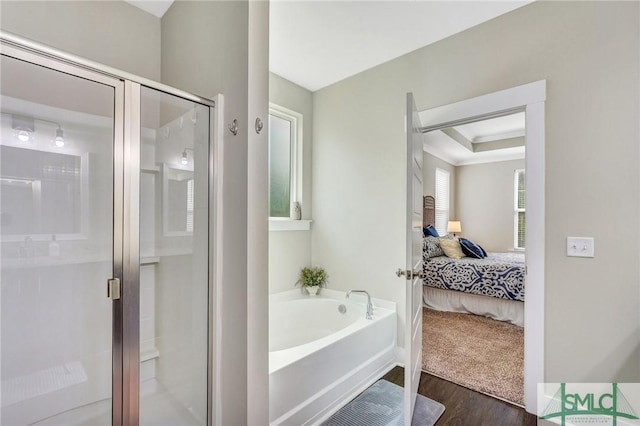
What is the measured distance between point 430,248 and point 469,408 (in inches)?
102

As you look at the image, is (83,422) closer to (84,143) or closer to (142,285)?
(142,285)

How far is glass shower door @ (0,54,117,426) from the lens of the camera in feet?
4.51

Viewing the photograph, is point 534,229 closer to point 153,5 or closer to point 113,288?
point 113,288

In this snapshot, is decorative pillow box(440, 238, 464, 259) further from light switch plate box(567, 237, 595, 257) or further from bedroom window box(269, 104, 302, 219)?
light switch plate box(567, 237, 595, 257)

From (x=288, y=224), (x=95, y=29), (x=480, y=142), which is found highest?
(x=480, y=142)

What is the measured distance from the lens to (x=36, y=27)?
67.7 inches

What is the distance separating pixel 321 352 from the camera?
1881mm

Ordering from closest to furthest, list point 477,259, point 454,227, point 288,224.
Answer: point 288,224 → point 477,259 → point 454,227

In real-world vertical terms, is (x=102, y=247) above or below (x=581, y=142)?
below

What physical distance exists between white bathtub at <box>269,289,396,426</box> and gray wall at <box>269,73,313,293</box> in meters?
0.20

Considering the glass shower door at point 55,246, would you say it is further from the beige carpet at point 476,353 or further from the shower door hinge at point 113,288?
the beige carpet at point 476,353

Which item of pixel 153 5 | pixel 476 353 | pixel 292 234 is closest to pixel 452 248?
pixel 476 353

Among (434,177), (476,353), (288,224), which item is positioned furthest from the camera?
(434,177)

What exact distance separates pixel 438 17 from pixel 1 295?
2950 millimetres
